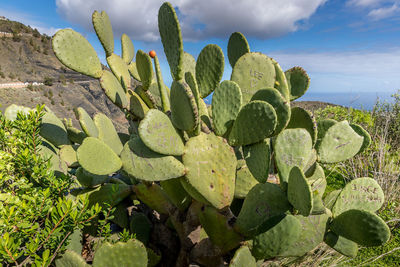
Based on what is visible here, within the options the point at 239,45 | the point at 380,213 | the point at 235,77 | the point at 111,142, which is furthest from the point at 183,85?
the point at 380,213

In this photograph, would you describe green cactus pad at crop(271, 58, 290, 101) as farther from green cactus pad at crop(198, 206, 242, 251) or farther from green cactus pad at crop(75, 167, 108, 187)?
green cactus pad at crop(75, 167, 108, 187)

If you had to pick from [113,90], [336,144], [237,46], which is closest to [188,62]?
[237,46]

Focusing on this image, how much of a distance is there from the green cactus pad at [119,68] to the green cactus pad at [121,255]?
0.97m

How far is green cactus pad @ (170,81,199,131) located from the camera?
43.8 inches

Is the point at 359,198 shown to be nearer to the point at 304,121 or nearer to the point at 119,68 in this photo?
the point at 304,121

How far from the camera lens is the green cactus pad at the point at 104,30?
1.57 meters

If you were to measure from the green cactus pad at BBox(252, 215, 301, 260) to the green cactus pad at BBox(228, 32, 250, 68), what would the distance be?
3.57 ft

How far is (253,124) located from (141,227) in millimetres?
941

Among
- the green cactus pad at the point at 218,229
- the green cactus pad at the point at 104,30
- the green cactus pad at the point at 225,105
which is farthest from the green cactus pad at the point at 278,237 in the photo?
the green cactus pad at the point at 104,30

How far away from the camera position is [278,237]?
3.91 ft

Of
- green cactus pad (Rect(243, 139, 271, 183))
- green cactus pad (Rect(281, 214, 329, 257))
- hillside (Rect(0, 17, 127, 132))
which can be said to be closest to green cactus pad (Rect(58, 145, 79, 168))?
green cactus pad (Rect(243, 139, 271, 183))

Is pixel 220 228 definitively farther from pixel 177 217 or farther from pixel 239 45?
pixel 239 45

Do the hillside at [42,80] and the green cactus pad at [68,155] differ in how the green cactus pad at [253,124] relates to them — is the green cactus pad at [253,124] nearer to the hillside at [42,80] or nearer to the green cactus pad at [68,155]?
the green cactus pad at [68,155]

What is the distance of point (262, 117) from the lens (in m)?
1.14
